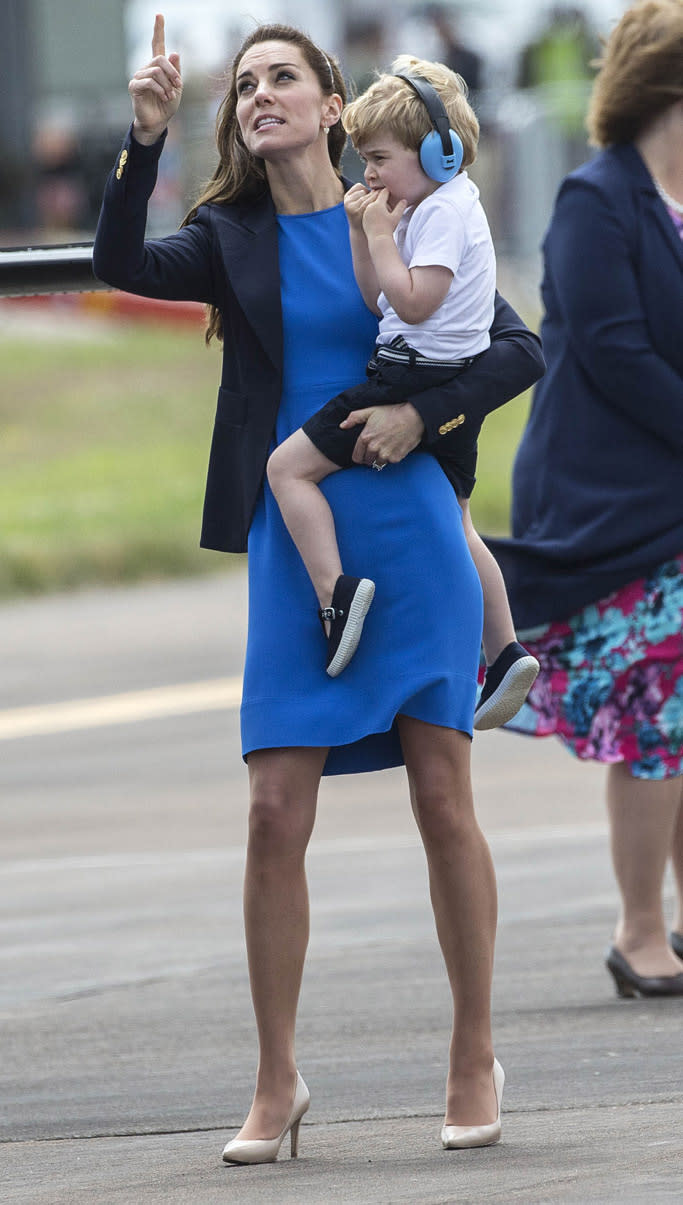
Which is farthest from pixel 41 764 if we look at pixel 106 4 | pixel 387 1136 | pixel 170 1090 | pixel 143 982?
pixel 106 4

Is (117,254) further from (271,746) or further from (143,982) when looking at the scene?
(143,982)

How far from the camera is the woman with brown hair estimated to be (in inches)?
145

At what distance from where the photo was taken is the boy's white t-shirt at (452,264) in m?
3.64

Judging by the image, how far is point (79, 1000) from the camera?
5355mm

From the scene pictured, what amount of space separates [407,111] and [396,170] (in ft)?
0.31

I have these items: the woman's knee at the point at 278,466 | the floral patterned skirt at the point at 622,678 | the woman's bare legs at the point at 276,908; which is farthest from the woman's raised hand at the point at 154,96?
the floral patterned skirt at the point at 622,678

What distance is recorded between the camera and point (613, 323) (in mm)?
4984

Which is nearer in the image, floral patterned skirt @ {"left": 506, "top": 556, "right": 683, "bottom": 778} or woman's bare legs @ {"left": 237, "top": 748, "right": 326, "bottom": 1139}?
woman's bare legs @ {"left": 237, "top": 748, "right": 326, "bottom": 1139}

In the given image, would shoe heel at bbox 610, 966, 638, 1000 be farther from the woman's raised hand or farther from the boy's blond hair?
the woman's raised hand

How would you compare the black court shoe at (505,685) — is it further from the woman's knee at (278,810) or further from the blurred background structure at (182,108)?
the blurred background structure at (182,108)

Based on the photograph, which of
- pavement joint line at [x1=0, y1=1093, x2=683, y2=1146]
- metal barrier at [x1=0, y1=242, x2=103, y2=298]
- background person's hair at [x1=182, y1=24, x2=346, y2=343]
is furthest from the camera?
metal barrier at [x1=0, y1=242, x2=103, y2=298]

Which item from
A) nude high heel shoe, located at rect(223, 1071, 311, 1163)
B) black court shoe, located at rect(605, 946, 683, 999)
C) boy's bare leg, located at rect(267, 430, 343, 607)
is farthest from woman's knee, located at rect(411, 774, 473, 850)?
black court shoe, located at rect(605, 946, 683, 999)

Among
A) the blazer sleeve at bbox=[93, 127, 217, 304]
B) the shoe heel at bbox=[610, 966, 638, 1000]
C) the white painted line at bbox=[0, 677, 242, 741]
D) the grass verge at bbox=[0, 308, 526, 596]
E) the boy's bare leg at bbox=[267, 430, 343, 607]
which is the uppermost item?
the blazer sleeve at bbox=[93, 127, 217, 304]

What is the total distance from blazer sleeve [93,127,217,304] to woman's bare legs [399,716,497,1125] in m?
A: 0.82
